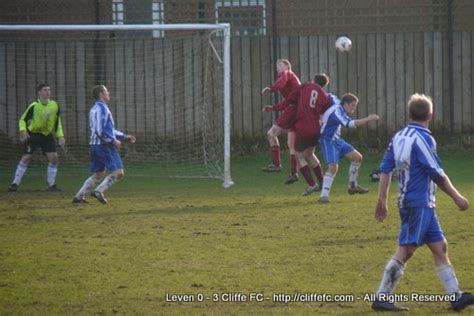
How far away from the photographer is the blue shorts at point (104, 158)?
14.8m

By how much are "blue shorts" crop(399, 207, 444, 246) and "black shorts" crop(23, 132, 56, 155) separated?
10446 millimetres

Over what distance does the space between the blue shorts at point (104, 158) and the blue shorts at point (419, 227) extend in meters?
7.48

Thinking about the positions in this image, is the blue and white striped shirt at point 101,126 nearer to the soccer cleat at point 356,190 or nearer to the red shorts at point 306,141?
the red shorts at point 306,141

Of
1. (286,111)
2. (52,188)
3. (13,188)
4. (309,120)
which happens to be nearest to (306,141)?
(309,120)

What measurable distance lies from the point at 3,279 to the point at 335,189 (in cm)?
791

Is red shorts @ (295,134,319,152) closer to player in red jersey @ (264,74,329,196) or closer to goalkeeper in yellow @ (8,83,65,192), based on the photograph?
player in red jersey @ (264,74,329,196)

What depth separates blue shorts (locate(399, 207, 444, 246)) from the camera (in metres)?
7.83

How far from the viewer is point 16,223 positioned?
13.1 metres

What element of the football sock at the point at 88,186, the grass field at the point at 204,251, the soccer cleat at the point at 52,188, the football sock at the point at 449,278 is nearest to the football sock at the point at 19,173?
the soccer cleat at the point at 52,188

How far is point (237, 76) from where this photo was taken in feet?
70.5

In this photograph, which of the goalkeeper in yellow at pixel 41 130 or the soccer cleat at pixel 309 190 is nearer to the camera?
the soccer cleat at pixel 309 190

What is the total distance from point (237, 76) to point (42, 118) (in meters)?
5.33

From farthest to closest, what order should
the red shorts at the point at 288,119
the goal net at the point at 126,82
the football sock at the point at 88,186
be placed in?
the goal net at the point at 126,82 < the red shorts at the point at 288,119 < the football sock at the point at 88,186

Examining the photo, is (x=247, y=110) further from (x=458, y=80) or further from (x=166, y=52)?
(x=458, y=80)
